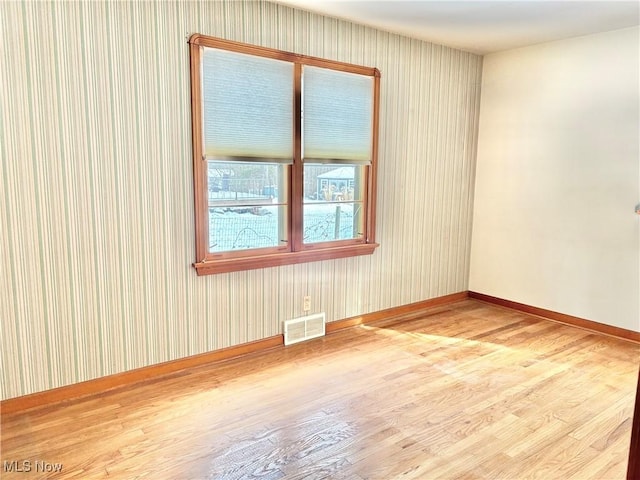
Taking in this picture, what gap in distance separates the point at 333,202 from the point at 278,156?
693 millimetres

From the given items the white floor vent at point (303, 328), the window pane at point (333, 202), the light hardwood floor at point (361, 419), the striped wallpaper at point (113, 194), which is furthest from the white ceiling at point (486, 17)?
the light hardwood floor at point (361, 419)

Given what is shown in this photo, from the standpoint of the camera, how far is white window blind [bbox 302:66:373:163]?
3572 millimetres

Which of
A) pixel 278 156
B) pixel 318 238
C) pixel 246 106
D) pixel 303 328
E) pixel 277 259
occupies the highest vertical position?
pixel 246 106

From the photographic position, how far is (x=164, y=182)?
300 cm

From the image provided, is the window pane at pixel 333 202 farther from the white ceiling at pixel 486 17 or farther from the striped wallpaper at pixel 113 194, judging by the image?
the white ceiling at pixel 486 17

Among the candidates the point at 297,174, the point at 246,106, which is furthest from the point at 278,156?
the point at 246,106

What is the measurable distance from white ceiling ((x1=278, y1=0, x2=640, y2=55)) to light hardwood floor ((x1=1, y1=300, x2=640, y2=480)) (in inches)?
99.6

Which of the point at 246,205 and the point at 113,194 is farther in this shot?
the point at 246,205

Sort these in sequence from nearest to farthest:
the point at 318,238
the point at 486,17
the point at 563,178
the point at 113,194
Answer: the point at 113,194
the point at 486,17
the point at 318,238
the point at 563,178

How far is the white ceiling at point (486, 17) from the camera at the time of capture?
3205 mm

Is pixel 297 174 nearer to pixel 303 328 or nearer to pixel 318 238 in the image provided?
pixel 318 238

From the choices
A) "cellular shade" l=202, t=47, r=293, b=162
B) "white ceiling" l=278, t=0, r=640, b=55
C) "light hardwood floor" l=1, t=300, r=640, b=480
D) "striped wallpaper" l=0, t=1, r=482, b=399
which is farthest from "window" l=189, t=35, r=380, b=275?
"light hardwood floor" l=1, t=300, r=640, b=480

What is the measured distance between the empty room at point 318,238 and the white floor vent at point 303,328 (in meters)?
0.02

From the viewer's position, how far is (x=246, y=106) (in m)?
3.22
